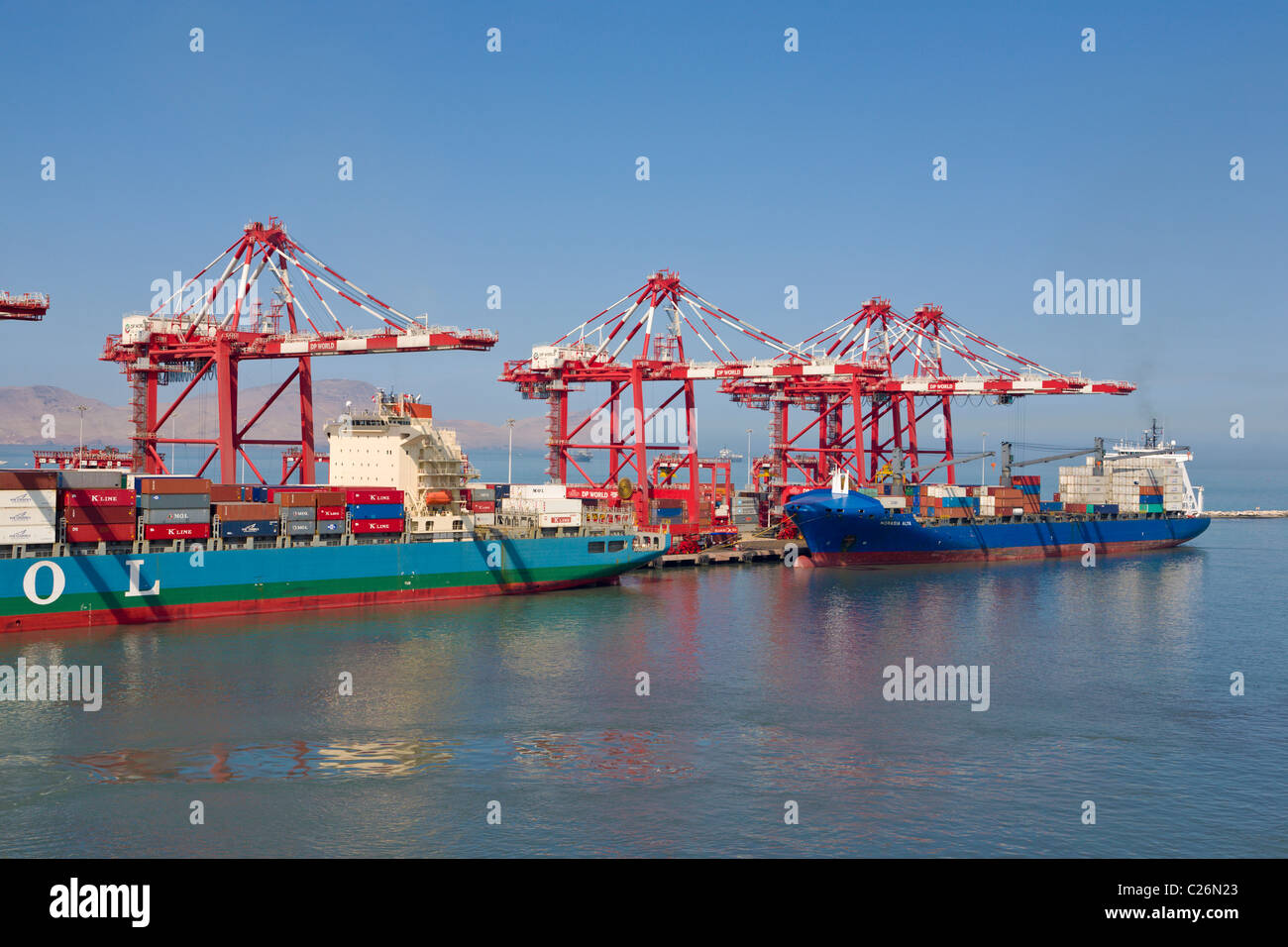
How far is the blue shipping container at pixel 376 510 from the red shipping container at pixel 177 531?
690 cm

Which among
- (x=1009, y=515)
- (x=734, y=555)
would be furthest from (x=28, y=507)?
(x=1009, y=515)

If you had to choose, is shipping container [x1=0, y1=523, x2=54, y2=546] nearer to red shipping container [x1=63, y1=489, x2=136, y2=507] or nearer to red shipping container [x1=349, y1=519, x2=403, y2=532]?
red shipping container [x1=63, y1=489, x2=136, y2=507]

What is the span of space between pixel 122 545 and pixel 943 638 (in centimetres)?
3611

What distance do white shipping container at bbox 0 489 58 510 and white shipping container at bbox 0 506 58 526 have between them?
138 millimetres

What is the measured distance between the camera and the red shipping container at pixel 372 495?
51.2 metres

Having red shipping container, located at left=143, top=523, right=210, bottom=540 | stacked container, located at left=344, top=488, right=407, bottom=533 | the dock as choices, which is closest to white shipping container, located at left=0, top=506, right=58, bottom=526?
red shipping container, located at left=143, top=523, right=210, bottom=540

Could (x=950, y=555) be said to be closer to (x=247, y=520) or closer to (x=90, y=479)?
(x=247, y=520)

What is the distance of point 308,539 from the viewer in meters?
50.0

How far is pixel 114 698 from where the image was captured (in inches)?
1283

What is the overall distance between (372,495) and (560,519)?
37.9ft

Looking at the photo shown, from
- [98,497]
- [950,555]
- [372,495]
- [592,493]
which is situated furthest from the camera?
[950,555]
